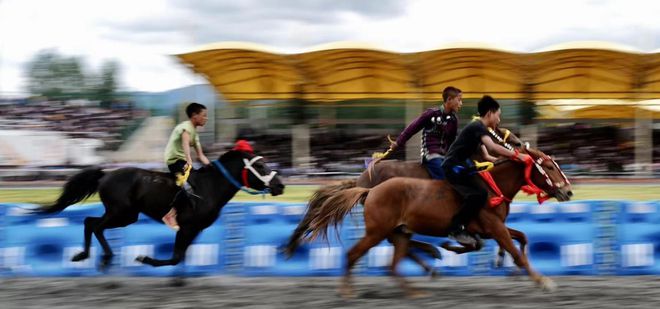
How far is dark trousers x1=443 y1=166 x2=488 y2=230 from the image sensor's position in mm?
7457

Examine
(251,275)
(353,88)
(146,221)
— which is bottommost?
(251,275)

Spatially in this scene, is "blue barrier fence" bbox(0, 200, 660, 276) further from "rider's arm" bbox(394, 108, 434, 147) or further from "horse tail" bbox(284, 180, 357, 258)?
"rider's arm" bbox(394, 108, 434, 147)

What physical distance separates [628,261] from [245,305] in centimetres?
446

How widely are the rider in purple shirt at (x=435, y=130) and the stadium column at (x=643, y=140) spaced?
2214 cm

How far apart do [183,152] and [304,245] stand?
1.70m

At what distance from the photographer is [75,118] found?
96.4 feet

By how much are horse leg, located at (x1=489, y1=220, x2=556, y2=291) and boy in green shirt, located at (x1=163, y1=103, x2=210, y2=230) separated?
317cm

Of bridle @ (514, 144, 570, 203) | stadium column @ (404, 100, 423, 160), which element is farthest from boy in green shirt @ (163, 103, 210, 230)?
stadium column @ (404, 100, 423, 160)

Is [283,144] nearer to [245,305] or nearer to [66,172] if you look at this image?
[66,172]

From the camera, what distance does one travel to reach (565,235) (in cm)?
896

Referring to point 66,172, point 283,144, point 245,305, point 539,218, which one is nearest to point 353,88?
point 283,144

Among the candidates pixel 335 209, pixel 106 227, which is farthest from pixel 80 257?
pixel 335 209

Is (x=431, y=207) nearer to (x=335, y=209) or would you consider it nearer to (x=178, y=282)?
(x=335, y=209)

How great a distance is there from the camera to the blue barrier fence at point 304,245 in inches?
351
